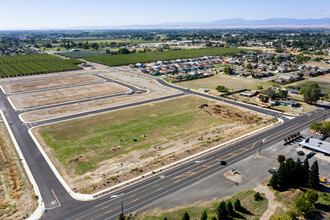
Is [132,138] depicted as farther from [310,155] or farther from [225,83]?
[225,83]

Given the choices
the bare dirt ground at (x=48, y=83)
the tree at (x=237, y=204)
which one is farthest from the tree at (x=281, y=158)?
the bare dirt ground at (x=48, y=83)

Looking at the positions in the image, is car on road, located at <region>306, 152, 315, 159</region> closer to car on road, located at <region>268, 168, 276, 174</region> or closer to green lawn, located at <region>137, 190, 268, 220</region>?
car on road, located at <region>268, 168, 276, 174</region>

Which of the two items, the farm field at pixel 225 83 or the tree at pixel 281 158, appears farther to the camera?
the farm field at pixel 225 83

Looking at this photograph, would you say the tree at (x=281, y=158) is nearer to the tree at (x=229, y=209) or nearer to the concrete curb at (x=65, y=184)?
the tree at (x=229, y=209)

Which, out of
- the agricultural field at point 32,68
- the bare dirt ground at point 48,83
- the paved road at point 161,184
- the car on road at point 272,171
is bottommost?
the paved road at point 161,184

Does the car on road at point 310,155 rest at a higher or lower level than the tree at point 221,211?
lower

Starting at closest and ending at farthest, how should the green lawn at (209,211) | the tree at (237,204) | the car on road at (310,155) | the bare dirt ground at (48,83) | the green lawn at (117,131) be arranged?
the green lawn at (209,211) < the tree at (237,204) < the car on road at (310,155) < the green lawn at (117,131) < the bare dirt ground at (48,83)

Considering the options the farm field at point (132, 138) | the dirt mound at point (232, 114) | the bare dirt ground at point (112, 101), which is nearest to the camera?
the farm field at point (132, 138)

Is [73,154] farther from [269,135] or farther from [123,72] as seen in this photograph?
[123,72]
